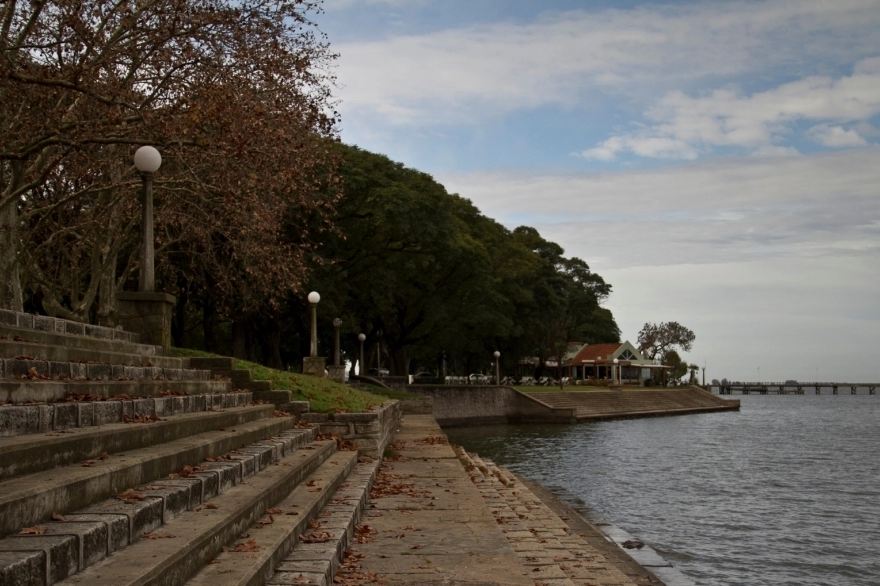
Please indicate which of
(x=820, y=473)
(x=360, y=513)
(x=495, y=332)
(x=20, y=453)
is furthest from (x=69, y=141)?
(x=495, y=332)

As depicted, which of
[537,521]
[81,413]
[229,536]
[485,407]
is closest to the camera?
[229,536]

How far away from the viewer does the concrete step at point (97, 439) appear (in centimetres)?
476

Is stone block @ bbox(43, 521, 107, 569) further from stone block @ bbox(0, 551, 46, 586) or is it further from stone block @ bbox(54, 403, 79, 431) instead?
stone block @ bbox(54, 403, 79, 431)

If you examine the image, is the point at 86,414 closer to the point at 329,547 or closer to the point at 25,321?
the point at 329,547

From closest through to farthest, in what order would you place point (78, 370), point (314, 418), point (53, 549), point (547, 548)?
point (53, 549) < point (78, 370) < point (547, 548) < point (314, 418)

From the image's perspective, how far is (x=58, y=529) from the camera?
14.1 ft

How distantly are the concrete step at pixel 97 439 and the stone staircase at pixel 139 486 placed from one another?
0.01 metres

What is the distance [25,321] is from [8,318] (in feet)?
1.63

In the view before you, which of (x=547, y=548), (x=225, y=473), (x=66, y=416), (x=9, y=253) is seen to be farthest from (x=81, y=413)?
(x=9, y=253)

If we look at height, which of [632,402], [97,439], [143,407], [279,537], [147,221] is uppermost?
[147,221]

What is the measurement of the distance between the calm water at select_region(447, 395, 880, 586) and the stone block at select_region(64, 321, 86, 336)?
9.17 m

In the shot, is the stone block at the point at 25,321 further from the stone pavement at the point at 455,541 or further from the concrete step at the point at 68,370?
the stone pavement at the point at 455,541

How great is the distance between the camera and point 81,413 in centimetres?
619

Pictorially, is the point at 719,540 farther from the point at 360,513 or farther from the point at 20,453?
the point at 20,453
